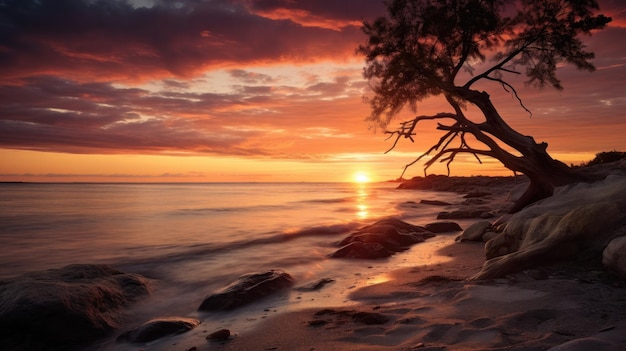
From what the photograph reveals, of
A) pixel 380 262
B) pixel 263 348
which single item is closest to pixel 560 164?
pixel 380 262

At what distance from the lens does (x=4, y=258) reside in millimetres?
12031

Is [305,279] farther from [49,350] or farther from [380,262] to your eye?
[49,350]

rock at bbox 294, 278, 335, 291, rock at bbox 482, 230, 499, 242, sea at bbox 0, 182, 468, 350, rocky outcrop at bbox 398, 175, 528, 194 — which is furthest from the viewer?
rocky outcrop at bbox 398, 175, 528, 194

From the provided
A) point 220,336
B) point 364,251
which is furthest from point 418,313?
point 364,251

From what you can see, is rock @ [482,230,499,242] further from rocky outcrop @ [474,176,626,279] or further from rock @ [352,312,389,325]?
rock @ [352,312,389,325]

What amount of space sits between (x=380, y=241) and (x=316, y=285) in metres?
3.87

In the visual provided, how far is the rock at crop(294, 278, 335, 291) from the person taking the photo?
6.90 meters

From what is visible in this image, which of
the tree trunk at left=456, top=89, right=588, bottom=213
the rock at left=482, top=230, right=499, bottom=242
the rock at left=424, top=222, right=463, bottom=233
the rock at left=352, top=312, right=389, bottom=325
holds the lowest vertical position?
the rock at left=424, top=222, right=463, bottom=233

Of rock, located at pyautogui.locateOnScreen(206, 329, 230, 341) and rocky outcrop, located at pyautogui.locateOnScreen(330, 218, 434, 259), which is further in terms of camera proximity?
rocky outcrop, located at pyautogui.locateOnScreen(330, 218, 434, 259)

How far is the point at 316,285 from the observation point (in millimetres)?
7039

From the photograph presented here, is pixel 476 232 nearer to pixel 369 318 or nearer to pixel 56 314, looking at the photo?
pixel 369 318

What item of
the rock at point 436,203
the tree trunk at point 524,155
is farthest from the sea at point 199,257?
the rock at point 436,203

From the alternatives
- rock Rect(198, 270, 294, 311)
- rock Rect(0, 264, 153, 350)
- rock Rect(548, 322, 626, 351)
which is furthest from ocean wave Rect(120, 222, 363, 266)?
rock Rect(548, 322, 626, 351)

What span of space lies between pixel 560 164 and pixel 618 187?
8.63 m
